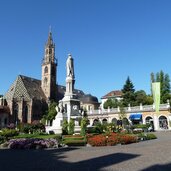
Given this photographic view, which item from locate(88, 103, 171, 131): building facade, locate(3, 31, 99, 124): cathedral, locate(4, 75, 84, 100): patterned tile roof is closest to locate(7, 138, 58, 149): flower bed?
locate(88, 103, 171, 131): building facade

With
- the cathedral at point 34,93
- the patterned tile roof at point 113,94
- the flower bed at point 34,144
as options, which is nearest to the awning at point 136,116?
the cathedral at point 34,93

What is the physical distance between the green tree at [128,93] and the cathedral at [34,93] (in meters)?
14.5

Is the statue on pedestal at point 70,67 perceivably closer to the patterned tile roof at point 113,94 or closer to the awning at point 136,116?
the awning at point 136,116

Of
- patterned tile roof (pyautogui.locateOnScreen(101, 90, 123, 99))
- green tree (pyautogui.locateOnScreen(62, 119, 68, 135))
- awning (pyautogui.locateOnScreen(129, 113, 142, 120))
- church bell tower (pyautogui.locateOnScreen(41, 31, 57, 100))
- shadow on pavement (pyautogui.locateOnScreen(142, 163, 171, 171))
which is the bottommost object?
shadow on pavement (pyautogui.locateOnScreen(142, 163, 171, 171))

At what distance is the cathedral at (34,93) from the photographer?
80.2m

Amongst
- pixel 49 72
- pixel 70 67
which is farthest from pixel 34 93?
pixel 70 67

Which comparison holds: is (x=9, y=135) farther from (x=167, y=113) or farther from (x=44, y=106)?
(x=44, y=106)

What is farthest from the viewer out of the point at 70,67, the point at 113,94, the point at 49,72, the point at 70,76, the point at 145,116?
the point at 113,94

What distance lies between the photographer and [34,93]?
3435 inches

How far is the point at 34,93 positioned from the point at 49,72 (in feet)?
38.0

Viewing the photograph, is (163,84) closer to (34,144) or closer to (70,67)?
(70,67)

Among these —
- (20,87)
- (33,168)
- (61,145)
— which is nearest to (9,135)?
(61,145)

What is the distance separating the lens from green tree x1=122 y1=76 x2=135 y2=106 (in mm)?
72312

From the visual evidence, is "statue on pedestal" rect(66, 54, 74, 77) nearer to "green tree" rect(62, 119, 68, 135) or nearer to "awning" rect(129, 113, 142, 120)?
"green tree" rect(62, 119, 68, 135)
